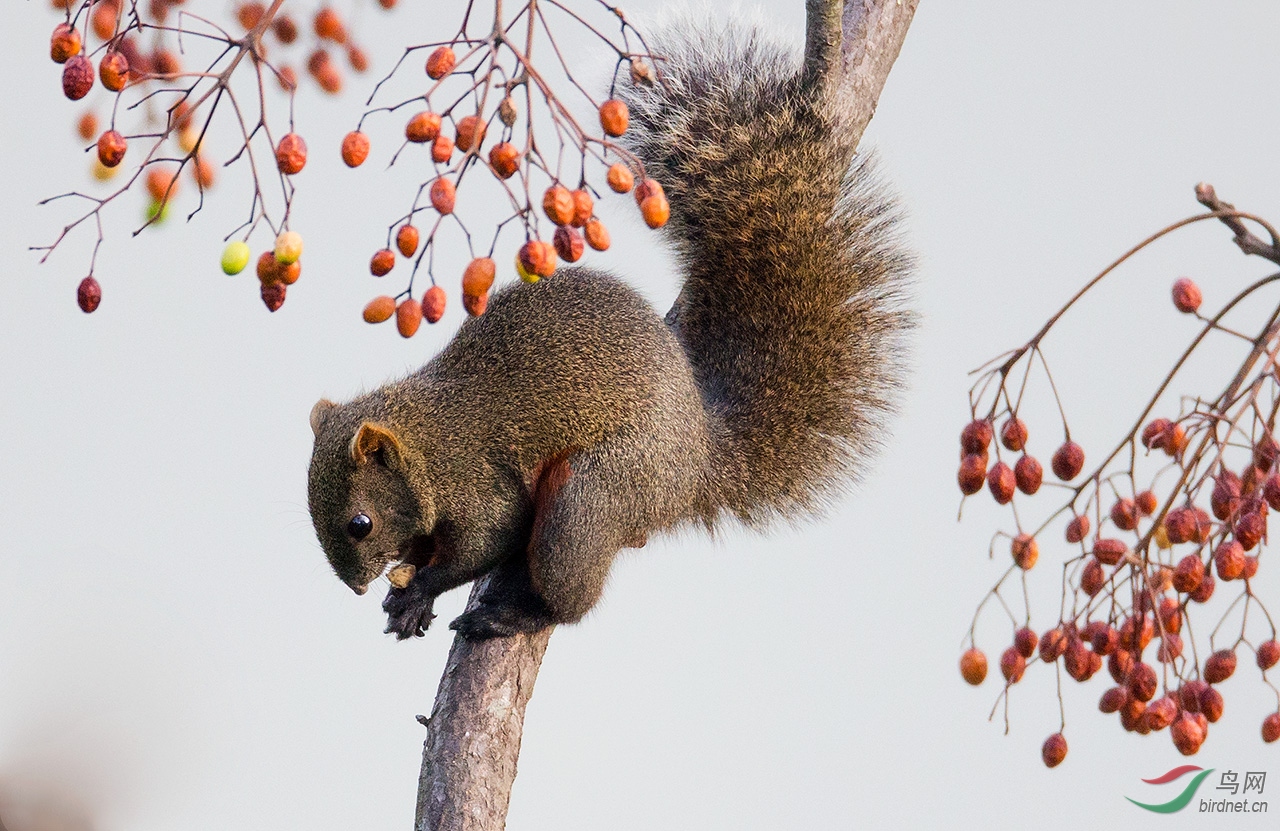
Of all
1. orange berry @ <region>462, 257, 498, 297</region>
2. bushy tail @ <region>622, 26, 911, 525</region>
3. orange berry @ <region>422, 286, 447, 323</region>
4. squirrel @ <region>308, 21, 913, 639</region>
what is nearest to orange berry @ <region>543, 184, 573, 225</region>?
orange berry @ <region>462, 257, 498, 297</region>

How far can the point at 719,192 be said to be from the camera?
120 inches

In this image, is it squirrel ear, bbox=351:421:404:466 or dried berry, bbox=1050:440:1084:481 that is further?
squirrel ear, bbox=351:421:404:466

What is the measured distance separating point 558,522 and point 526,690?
481 millimetres

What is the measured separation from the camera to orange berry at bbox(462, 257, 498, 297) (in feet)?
5.74

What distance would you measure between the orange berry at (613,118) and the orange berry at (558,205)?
15 cm

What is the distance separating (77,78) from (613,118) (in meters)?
0.73

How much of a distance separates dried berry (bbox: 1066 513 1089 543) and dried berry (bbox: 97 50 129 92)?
1528mm

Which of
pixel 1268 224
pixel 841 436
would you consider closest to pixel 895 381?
pixel 841 436

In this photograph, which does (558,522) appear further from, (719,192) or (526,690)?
(719,192)

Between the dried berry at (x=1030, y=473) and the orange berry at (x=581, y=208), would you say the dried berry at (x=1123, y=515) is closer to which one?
the dried berry at (x=1030, y=473)

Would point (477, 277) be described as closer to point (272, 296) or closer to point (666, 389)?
point (272, 296)

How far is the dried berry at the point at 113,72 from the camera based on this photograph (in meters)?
1.71

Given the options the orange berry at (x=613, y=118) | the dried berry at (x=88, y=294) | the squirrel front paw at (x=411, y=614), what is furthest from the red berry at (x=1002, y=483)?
the squirrel front paw at (x=411, y=614)

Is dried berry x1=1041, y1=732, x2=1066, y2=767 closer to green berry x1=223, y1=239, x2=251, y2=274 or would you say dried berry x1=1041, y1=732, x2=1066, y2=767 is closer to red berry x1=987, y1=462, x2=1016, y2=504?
red berry x1=987, y1=462, x2=1016, y2=504
